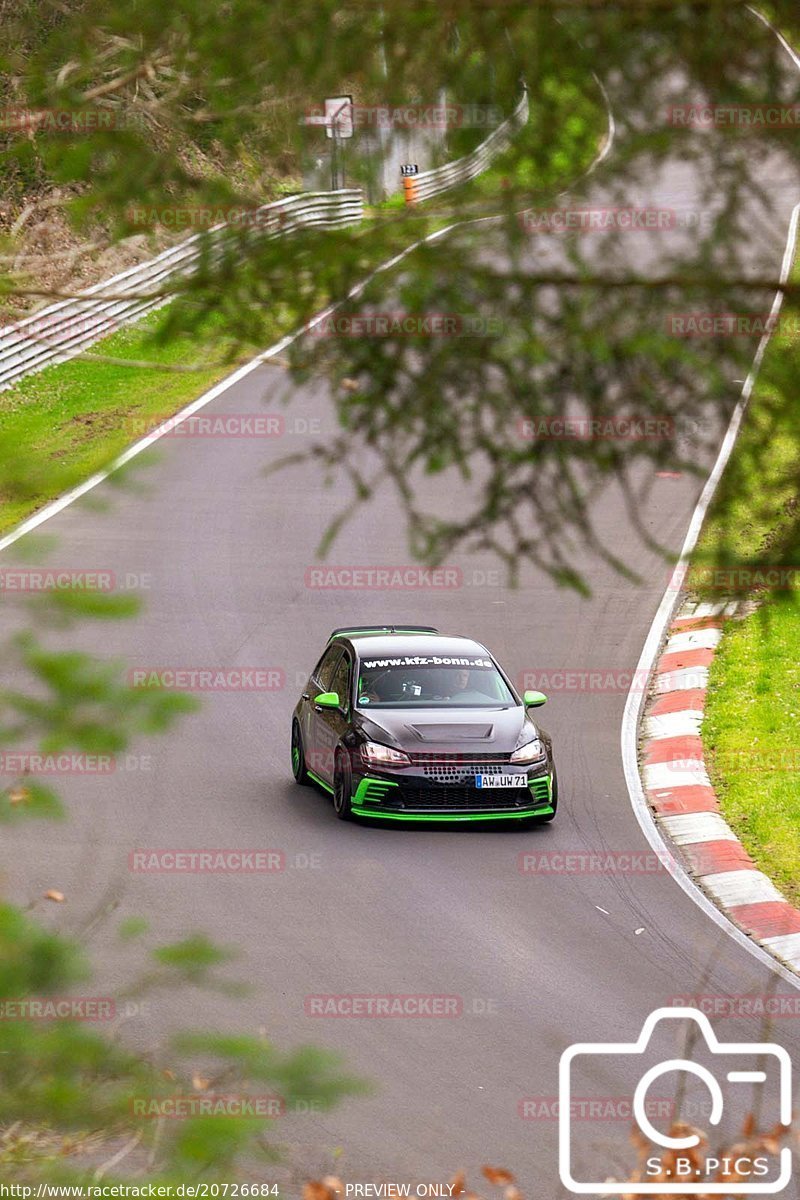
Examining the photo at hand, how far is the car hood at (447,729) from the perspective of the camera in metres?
13.5

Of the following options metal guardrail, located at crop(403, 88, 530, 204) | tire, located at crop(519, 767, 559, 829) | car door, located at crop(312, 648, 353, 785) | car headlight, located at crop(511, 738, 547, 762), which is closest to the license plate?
car headlight, located at crop(511, 738, 547, 762)

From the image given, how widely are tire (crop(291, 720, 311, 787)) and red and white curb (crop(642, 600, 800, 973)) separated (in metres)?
3.28

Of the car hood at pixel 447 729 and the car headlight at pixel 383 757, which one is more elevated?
the car hood at pixel 447 729

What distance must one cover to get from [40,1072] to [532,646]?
16684mm

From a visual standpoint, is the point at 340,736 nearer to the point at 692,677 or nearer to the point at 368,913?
the point at 368,913

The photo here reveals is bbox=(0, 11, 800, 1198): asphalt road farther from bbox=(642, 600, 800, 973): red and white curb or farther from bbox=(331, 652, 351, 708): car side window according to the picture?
bbox=(331, 652, 351, 708): car side window

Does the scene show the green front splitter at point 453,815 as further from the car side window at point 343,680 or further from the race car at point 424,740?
the car side window at point 343,680

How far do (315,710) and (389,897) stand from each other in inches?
123

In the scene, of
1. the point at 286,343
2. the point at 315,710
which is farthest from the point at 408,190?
the point at 315,710

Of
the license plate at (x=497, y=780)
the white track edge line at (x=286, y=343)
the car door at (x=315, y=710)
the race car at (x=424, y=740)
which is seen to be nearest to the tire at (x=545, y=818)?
the race car at (x=424, y=740)

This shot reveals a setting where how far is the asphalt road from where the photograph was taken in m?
7.79

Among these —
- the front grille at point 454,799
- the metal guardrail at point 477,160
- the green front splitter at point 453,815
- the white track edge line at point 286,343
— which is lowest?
the green front splitter at point 453,815

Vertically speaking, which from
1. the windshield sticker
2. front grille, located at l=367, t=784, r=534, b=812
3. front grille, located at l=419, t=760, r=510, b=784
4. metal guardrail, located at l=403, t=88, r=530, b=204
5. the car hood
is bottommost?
front grille, located at l=367, t=784, r=534, b=812

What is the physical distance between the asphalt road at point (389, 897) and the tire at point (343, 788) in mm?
158
